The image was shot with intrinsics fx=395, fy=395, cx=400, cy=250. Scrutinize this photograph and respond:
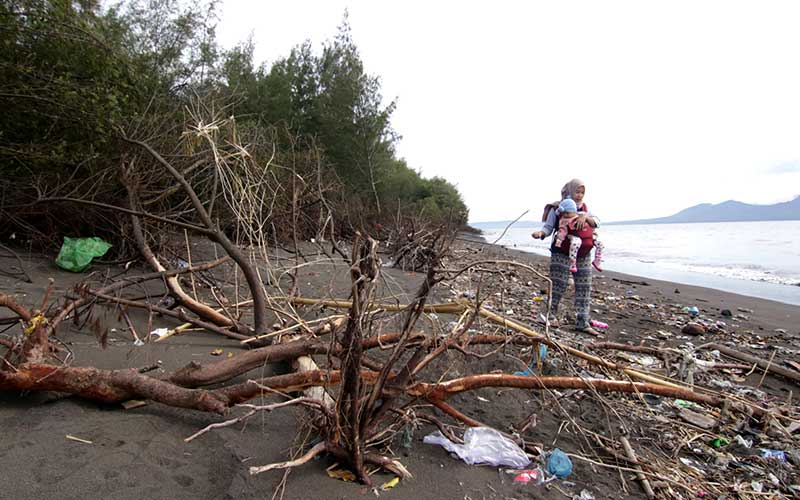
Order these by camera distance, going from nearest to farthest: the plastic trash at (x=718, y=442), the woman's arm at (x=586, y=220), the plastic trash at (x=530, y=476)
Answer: the plastic trash at (x=530, y=476)
the plastic trash at (x=718, y=442)
the woman's arm at (x=586, y=220)

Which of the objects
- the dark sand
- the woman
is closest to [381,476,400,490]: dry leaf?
the dark sand

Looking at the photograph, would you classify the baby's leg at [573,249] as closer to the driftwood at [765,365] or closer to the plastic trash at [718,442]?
the driftwood at [765,365]

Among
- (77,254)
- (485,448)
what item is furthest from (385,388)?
(77,254)

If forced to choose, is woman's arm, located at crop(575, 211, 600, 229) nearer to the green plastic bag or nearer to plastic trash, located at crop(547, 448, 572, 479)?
plastic trash, located at crop(547, 448, 572, 479)

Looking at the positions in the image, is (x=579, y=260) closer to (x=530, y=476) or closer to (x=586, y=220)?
(x=586, y=220)

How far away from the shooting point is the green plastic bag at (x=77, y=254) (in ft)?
15.3

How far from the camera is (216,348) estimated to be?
2.89m

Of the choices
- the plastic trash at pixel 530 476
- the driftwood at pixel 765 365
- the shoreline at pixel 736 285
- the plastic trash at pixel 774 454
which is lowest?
the shoreline at pixel 736 285

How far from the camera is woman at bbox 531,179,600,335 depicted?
167 inches

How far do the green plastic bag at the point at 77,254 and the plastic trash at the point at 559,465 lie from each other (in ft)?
17.6

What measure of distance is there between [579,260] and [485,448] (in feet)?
10.0

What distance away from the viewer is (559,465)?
1799 millimetres

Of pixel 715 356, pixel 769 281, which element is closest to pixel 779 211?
pixel 769 281

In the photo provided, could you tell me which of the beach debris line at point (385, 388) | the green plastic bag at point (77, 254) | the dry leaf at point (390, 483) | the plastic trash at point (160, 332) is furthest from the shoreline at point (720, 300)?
the green plastic bag at point (77, 254)
